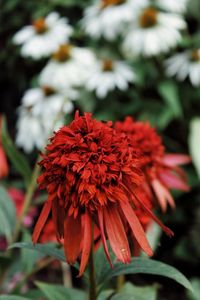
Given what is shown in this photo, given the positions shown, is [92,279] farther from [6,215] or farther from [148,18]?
[148,18]

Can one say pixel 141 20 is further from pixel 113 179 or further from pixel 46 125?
pixel 113 179

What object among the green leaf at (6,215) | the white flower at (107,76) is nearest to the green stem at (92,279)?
the green leaf at (6,215)

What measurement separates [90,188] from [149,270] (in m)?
0.14

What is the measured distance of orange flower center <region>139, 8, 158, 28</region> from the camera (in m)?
2.22

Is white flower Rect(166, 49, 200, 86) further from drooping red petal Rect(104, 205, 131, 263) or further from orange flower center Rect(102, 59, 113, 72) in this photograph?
drooping red petal Rect(104, 205, 131, 263)

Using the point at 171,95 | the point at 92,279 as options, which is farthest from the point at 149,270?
the point at 171,95

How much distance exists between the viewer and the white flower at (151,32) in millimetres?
2181

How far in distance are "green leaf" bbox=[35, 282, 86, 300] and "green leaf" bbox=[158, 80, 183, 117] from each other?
130 cm

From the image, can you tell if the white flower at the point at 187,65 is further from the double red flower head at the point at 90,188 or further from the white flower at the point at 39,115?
the double red flower head at the point at 90,188

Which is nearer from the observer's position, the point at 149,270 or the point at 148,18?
the point at 149,270

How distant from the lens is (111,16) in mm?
2215

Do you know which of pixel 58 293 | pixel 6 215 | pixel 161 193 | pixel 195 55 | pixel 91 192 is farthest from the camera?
pixel 195 55

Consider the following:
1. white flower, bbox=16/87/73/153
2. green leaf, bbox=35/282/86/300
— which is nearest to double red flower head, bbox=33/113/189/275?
green leaf, bbox=35/282/86/300

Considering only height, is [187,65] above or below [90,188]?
above
